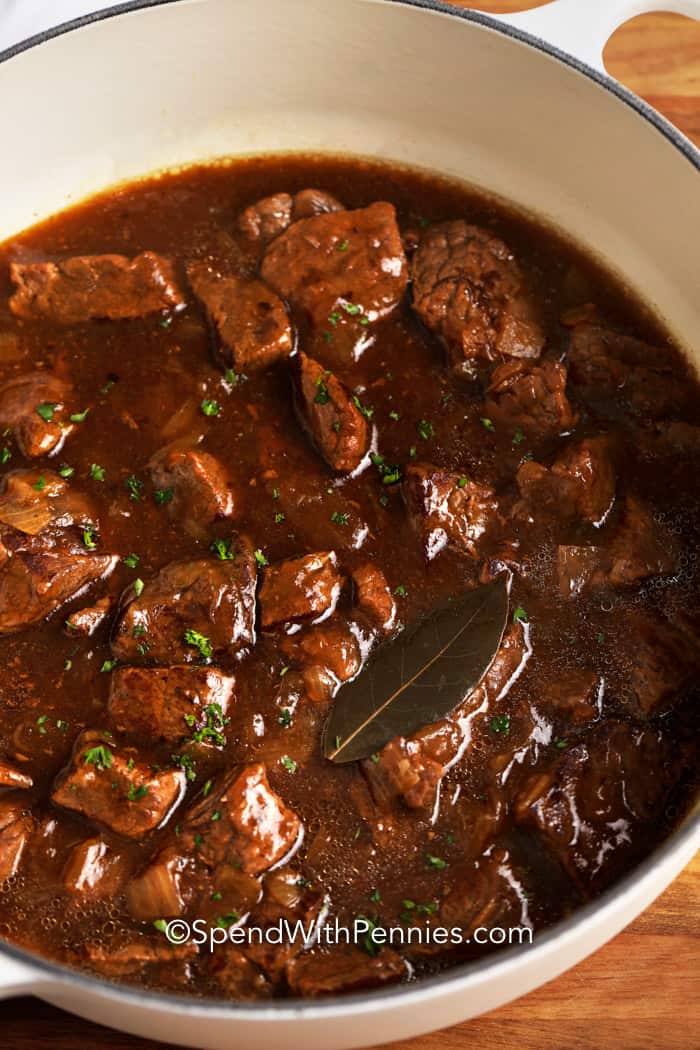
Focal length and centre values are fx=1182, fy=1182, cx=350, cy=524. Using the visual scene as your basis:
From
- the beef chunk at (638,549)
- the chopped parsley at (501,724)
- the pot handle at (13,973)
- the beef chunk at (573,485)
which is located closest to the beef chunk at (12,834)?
the pot handle at (13,973)

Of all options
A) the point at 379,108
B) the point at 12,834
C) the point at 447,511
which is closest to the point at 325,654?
the point at 447,511

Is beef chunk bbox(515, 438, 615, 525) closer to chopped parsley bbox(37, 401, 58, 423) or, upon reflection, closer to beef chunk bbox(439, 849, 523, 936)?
beef chunk bbox(439, 849, 523, 936)

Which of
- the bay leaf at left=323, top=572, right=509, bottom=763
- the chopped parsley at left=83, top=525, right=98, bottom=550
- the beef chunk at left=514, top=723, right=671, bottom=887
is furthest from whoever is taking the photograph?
the chopped parsley at left=83, top=525, right=98, bottom=550

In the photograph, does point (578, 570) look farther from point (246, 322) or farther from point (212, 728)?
point (246, 322)

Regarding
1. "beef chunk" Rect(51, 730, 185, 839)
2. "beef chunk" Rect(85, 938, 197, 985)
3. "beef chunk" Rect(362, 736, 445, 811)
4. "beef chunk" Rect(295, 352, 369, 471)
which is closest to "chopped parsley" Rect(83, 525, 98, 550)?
"beef chunk" Rect(51, 730, 185, 839)

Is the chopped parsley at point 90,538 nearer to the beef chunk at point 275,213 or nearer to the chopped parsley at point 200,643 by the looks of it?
the chopped parsley at point 200,643

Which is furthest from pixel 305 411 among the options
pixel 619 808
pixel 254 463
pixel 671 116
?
pixel 671 116
